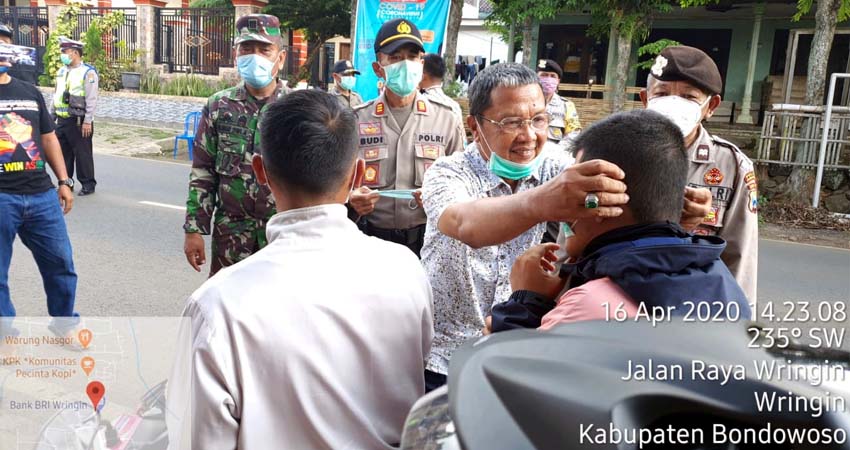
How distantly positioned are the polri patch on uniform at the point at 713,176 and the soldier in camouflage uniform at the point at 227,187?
192cm

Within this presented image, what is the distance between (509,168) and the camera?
6.56ft

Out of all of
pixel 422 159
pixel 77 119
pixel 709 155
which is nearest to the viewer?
pixel 709 155

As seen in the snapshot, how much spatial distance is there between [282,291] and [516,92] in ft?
3.36

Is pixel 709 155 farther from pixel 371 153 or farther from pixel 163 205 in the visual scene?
pixel 163 205

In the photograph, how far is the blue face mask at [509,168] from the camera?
2.00 m

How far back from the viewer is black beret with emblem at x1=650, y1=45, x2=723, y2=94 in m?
2.21

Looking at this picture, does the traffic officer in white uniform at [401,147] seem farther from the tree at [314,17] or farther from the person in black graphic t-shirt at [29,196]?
the tree at [314,17]

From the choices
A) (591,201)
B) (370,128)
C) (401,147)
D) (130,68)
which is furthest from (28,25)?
(591,201)

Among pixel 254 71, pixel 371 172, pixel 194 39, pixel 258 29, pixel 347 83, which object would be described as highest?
pixel 194 39

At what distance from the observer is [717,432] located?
0.60 metres

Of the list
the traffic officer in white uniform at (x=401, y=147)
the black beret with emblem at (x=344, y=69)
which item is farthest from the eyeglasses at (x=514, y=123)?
the black beret with emblem at (x=344, y=69)

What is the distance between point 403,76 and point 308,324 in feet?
8.00

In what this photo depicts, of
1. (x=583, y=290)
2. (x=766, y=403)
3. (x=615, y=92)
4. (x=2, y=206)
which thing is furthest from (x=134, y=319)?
(x=615, y=92)

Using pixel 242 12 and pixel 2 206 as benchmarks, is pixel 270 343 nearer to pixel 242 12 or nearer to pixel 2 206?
pixel 2 206
